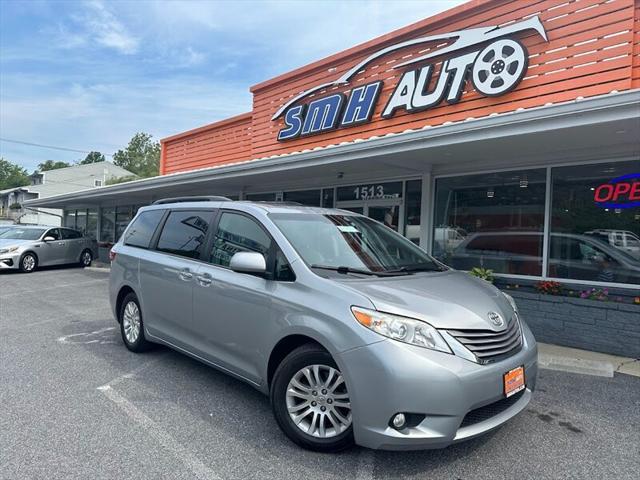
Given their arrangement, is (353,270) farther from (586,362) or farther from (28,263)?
(28,263)

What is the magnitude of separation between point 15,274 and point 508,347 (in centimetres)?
1491

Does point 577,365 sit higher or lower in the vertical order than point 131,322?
lower

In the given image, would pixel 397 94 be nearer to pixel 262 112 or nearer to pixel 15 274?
pixel 262 112

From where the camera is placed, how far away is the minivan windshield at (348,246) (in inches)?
139

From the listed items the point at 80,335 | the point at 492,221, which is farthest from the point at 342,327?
the point at 492,221

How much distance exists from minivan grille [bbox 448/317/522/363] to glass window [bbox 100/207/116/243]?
19484 mm

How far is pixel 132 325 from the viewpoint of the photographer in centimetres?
531

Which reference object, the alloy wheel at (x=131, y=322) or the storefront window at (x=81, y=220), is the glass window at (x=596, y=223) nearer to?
the alloy wheel at (x=131, y=322)

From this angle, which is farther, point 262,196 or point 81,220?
point 81,220

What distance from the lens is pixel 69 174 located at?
185ft

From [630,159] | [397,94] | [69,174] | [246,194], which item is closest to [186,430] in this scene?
[630,159]

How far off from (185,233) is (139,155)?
82122 mm

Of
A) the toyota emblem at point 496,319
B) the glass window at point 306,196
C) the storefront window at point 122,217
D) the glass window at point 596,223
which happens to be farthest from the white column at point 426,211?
the storefront window at point 122,217

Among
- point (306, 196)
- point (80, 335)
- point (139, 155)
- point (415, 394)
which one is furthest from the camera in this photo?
point (139, 155)
